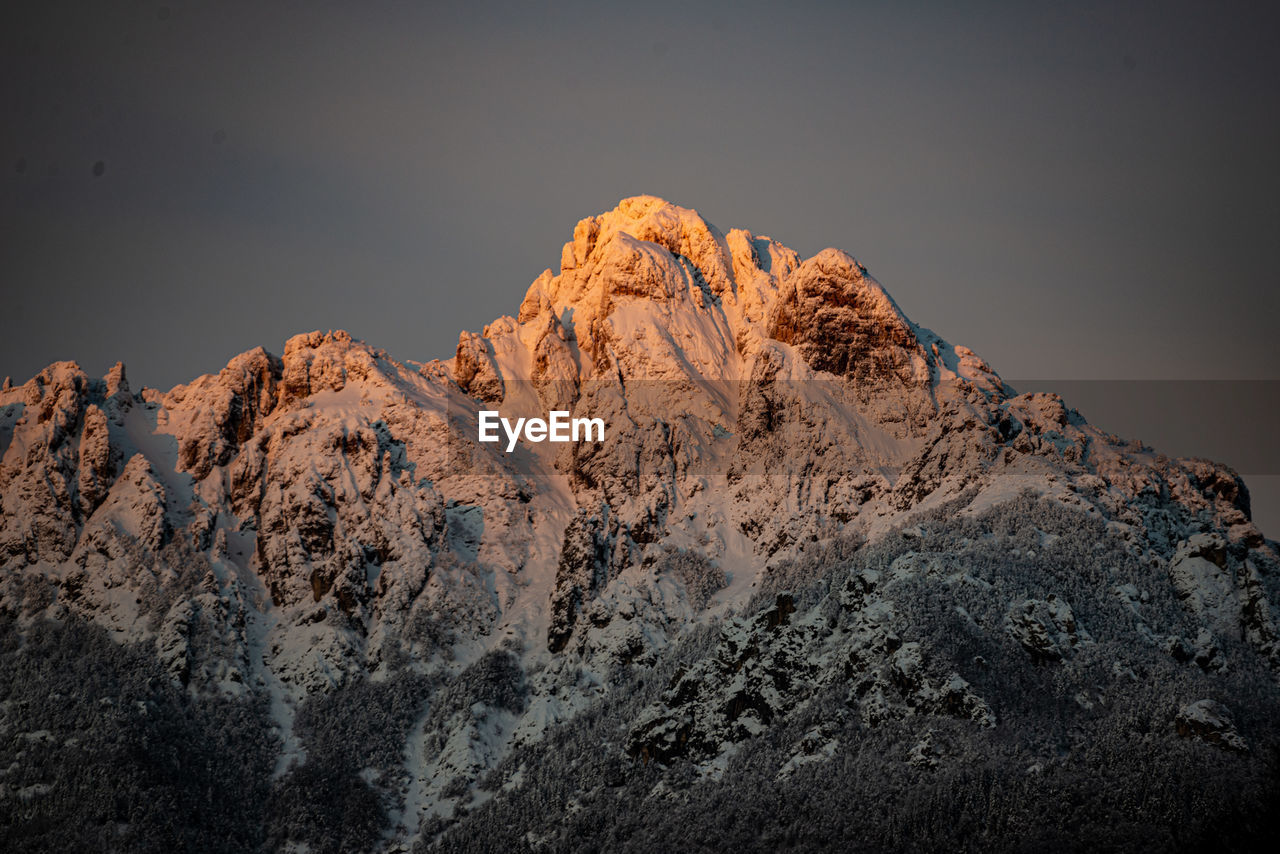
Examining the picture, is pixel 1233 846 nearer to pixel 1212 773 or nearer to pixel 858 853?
pixel 1212 773

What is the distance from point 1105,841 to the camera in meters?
192

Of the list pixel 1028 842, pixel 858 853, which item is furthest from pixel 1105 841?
pixel 858 853

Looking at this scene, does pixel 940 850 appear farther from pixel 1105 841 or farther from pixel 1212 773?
pixel 1212 773

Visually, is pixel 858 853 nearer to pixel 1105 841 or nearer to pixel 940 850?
pixel 940 850

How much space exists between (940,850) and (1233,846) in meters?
36.3

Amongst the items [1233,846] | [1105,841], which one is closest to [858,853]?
[1105,841]

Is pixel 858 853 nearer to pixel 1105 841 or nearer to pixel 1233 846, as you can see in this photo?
pixel 1105 841

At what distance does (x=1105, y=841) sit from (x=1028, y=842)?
375 inches

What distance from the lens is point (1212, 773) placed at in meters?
200

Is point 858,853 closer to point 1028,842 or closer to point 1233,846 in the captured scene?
point 1028,842

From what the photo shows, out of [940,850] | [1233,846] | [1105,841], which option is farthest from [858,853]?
[1233,846]

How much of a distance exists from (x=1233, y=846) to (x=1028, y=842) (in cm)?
2521

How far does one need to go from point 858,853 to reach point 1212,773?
4813 centimetres

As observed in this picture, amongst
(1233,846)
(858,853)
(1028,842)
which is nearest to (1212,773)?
(1233,846)
